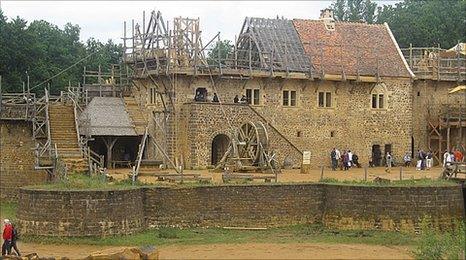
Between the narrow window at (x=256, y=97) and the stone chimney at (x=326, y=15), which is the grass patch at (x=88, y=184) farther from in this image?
the stone chimney at (x=326, y=15)

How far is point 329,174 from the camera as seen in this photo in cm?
4388

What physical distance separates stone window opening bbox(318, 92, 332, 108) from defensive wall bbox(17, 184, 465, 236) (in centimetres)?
1261

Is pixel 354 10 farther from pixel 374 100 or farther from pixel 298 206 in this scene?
pixel 298 206

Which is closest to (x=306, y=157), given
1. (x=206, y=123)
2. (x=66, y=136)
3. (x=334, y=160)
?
(x=334, y=160)

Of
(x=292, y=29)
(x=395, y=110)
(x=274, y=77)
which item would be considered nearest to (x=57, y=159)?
(x=274, y=77)

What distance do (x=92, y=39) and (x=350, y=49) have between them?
1687 inches

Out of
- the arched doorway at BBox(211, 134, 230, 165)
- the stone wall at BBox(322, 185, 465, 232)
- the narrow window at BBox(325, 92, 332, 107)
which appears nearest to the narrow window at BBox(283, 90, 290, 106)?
the narrow window at BBox(325, 92, 332, 107)

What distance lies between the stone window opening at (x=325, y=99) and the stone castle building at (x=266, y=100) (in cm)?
6

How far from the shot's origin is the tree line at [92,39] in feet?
193

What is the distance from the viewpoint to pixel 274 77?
47031 millimetres

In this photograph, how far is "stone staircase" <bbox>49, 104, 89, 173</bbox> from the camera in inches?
1515

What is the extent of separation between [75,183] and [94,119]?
12.2 m

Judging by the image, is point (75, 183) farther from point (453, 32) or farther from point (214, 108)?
point (453, 32)

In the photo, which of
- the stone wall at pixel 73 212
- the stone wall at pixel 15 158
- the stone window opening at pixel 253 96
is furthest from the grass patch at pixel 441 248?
the stone wall at pixel 15 158
